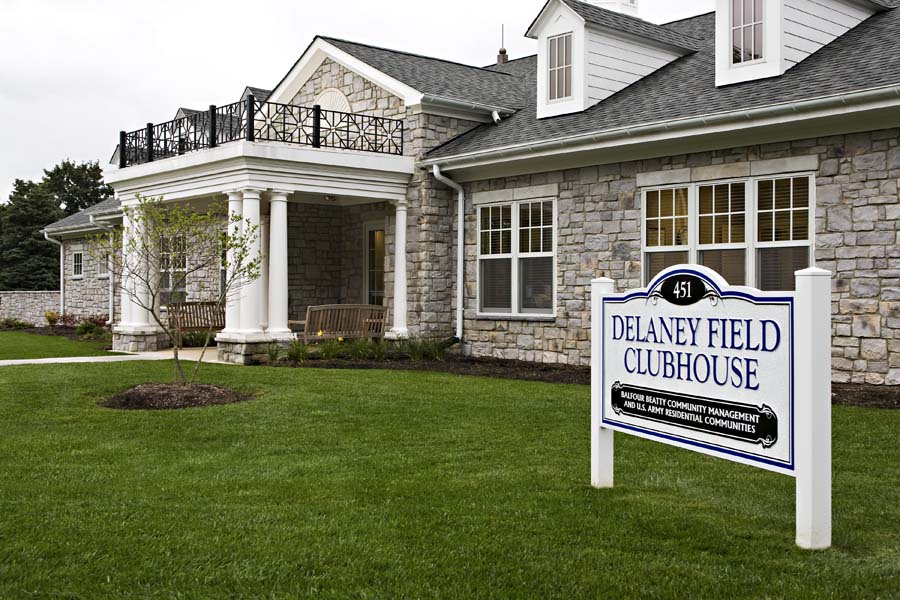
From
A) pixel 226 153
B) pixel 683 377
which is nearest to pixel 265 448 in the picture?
pixel 683 377

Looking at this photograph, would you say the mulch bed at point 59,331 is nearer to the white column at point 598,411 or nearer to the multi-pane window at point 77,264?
the multi-pane window at point 77,264

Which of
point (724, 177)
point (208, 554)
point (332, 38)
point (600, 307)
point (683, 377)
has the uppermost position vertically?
point (332, 38)

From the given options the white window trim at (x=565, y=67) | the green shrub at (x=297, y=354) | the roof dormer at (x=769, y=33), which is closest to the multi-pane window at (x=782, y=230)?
the roof dormer at (x=769, y=33)

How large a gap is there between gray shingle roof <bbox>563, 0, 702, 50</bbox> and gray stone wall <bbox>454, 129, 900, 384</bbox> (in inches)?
111

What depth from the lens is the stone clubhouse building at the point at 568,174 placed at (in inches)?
429

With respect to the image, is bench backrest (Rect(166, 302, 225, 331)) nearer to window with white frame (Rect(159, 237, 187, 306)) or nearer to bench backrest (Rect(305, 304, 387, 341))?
window with white frame (Rect(159, 237, 187, 306))

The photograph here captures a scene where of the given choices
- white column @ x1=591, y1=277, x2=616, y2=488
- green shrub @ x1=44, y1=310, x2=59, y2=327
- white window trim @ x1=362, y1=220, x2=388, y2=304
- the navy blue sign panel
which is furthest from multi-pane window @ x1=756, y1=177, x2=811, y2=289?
green shrub @ x1=44, y1=310, x2=59, y2=327

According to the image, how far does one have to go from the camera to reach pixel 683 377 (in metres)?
5.23

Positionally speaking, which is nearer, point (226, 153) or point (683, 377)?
point (683, 377)

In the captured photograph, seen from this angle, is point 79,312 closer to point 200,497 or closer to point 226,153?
point 226,153

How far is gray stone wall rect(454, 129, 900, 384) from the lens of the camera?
1059 cm

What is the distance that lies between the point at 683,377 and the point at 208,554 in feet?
8.91

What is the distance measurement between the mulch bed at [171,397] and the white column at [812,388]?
6555 mm

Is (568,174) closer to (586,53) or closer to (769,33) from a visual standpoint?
(586,53)
